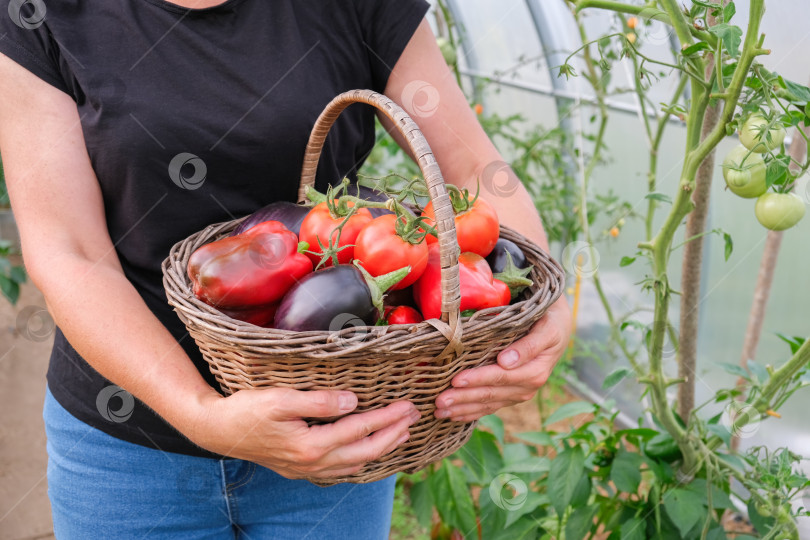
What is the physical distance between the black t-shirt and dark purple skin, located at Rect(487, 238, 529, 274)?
29 centimetres

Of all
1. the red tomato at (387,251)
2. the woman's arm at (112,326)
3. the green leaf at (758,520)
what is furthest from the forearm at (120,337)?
the green leaf at (758,520)

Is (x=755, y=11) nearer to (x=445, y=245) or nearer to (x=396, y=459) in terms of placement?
(x=445, y=245)

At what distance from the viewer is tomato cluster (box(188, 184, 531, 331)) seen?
28.4 inches

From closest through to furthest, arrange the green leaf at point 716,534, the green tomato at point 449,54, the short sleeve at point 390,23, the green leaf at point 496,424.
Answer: the short sleeve at point 390,23 → the green leaf at point 716,534 → the green leaf at point 496,424 → the green tomato at point 449,54

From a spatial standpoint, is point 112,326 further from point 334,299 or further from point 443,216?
point 443,216

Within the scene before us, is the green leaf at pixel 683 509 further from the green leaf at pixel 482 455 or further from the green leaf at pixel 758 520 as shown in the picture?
the green leaf at pixel 482 455

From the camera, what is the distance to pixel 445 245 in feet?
2.21

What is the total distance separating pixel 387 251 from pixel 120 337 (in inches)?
12.5

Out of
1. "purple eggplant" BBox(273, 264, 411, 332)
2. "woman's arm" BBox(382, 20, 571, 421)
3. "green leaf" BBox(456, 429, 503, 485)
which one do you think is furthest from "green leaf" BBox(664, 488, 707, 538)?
"purple eggplant" BBox(273, 264, 411, 332)

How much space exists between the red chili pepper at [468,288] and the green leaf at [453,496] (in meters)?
0.86

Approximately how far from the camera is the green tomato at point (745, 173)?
2.86ft

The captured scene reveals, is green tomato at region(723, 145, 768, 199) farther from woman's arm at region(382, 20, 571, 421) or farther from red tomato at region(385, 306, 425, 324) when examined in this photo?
red tomato at region(385, 306, 425, 324)

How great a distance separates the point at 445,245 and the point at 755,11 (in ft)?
1.46

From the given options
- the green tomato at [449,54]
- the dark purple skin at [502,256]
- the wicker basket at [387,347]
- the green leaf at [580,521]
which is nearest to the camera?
the wicker basket at [387,347]
